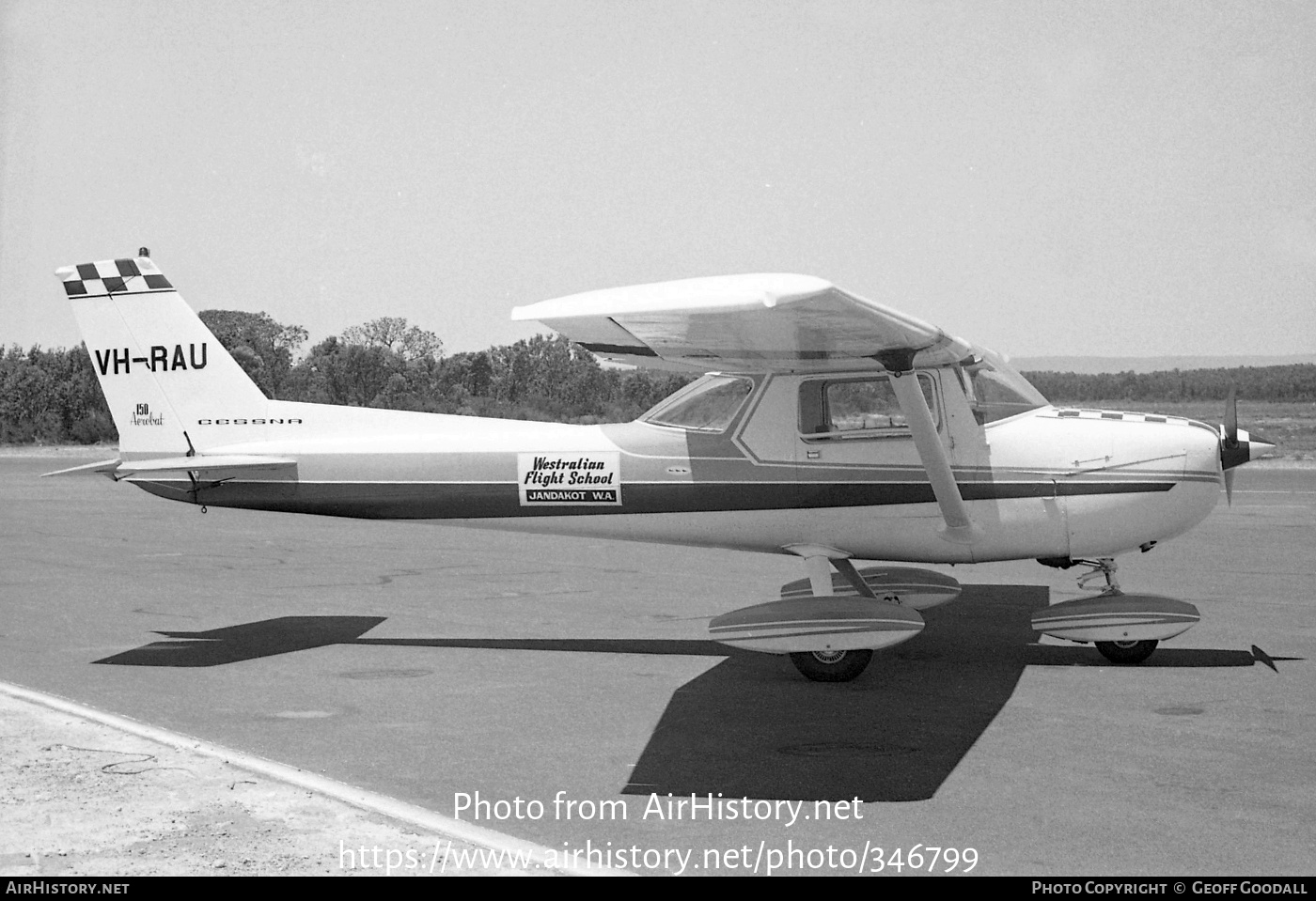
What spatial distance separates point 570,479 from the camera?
937 cm

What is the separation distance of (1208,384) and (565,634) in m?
109

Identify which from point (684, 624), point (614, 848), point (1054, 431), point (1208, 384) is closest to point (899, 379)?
point (1054, 431)

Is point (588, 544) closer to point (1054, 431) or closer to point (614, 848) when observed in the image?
point (1054, 431)

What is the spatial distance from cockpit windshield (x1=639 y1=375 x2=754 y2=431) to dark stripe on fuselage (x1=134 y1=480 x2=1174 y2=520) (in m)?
0.48

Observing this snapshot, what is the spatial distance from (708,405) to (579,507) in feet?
4.13

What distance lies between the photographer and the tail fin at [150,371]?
1025 cm

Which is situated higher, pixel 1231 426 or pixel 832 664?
pixel 1231 426

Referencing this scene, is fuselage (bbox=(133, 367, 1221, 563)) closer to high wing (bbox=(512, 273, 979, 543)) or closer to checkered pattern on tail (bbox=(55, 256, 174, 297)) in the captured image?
high wing (bbox=(512, 273, 979, 543))

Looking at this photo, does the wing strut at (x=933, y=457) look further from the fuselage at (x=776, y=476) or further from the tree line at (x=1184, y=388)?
the tree line at (x=1184, y=388)

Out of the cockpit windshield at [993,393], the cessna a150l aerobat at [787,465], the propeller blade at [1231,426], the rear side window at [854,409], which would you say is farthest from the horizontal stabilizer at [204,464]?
the propeller blade at [1231,426]

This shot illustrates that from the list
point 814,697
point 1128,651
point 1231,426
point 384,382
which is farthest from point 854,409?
point 384,382

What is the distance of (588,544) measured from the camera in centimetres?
1712

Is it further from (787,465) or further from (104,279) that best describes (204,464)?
(787,465)

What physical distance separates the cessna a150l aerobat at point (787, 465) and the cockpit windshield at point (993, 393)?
16 millimetres
